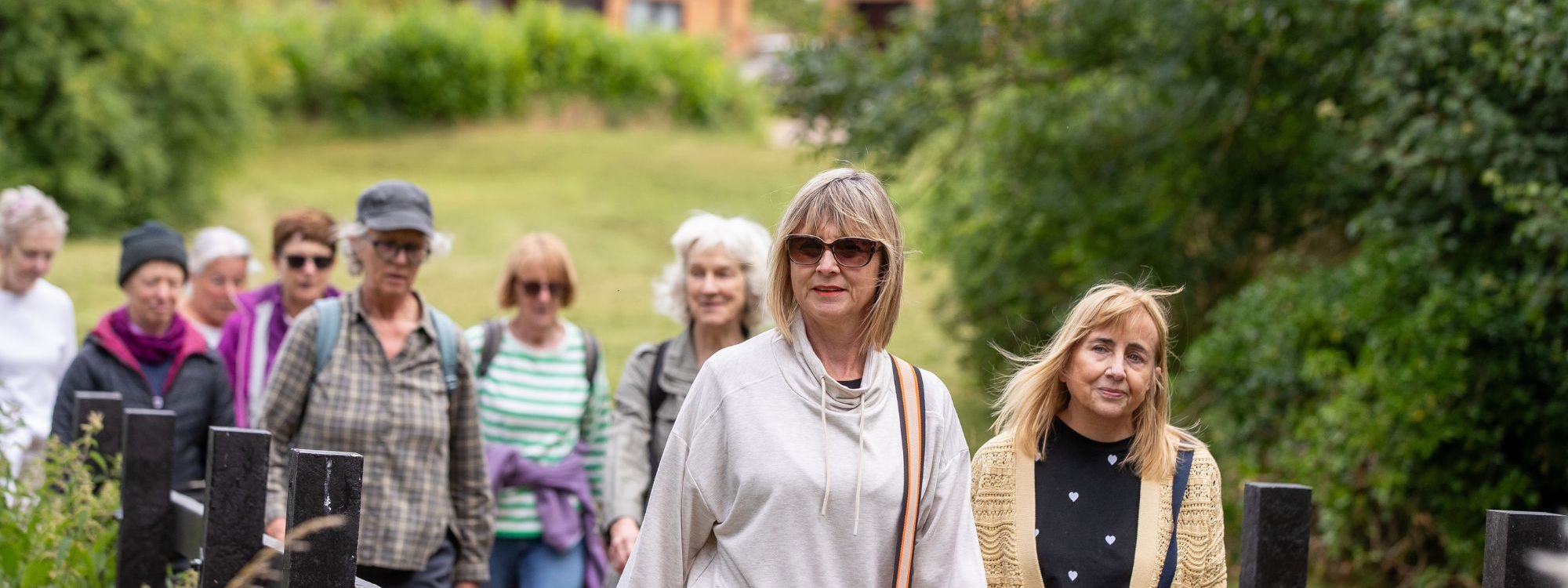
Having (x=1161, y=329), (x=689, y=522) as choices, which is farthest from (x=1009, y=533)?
(x=689, y=522)

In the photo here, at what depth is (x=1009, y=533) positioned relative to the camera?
3451mm

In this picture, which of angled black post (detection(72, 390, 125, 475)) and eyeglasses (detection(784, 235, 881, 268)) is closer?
eyeglasses (detection(784, 235, 881, 268))

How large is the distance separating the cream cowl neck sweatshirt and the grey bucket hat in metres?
1.78

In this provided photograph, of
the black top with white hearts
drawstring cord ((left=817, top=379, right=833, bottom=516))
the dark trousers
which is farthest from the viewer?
the dark trousers

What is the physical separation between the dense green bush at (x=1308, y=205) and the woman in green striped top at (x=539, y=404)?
2.16 metres

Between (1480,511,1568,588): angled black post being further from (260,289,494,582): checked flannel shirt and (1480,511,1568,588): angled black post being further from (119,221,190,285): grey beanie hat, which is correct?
(119,221,190,285): grey beanie hat

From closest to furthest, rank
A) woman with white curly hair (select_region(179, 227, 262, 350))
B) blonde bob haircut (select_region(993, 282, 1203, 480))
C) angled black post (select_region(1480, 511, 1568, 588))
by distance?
angled black post (select_region(1480, 511, 1568, 588))
blonde bob haircut (select_region(993, 282, 1203, 480))
woman with white curly hair (select_region(179, 227, 262, 350))

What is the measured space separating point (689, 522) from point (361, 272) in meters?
2.17

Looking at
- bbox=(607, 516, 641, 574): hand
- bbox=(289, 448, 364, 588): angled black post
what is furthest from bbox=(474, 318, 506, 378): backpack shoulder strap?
bbox=(289, 448, 364, 588): angled black post

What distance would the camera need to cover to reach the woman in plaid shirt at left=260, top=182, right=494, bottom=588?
4297 mm

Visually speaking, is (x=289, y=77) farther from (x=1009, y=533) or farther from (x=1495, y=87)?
(x=1009, y=533)

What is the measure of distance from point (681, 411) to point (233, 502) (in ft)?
5.41

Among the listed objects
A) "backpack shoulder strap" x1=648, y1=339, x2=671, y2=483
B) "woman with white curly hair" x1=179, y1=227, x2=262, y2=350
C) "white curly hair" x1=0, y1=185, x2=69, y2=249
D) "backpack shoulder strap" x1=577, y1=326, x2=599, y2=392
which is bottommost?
"backpack shoulder strap" x1=648, y1=339, x2=671, y2=483

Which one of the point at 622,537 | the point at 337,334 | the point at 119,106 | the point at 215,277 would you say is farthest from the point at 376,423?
the point at 119,106
